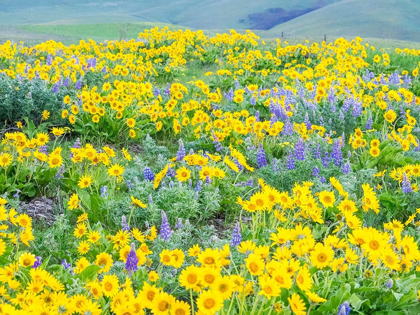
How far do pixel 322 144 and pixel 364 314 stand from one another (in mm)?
2679

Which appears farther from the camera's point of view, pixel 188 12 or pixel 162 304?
pixel 188 12

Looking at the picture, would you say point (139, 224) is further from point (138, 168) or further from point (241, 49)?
point (241, 49)

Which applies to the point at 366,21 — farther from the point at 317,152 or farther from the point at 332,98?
the point at 317,152

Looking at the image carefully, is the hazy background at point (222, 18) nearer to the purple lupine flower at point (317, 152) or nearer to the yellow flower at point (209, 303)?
the purple lupine flower at point (317, 152)

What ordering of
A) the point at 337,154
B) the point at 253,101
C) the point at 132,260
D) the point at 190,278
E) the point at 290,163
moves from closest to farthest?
the point at 190,278 < the point at 132,260 < the point at 290,163 < the point at 337,154 < the point at 253,101

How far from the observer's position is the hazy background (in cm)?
3516

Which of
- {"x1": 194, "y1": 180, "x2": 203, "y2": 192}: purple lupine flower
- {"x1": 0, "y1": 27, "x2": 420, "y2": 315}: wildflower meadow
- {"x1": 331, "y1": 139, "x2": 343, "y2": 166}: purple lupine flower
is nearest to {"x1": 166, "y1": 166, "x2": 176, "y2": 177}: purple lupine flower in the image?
{"x1": 0, "y1": 27, "x2": 420, "y2": 315}: wildflower meadow

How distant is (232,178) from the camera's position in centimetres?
429

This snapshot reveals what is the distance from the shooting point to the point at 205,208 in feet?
11.8

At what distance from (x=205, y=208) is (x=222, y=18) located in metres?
95.1

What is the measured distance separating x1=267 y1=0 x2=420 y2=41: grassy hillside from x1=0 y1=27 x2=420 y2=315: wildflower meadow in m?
45.6

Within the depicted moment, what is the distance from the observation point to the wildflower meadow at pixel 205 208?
180 centimetres

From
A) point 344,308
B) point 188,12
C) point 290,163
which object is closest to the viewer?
point 344,308

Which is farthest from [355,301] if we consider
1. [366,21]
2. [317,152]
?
[366,21]
